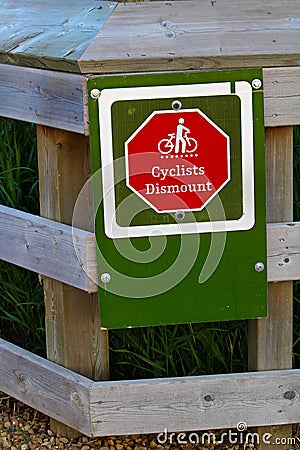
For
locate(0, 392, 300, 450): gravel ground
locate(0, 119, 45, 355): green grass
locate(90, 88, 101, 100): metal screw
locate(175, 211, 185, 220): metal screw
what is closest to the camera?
locate(90, 88, 101, 100): metal screw

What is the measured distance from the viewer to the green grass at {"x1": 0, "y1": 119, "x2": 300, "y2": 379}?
298 cm

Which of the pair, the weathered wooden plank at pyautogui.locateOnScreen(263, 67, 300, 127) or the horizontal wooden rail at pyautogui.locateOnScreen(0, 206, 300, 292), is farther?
the horizontal wooden rail at pyautogui.locateOnScreen(0, 206, 300, 292)

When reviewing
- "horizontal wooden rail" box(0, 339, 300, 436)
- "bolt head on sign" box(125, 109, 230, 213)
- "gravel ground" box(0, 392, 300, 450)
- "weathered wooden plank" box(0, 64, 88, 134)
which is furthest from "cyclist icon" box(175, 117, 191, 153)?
"gravel ground" box(0, 392, 300, 450)

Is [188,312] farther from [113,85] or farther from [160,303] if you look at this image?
[113,85]

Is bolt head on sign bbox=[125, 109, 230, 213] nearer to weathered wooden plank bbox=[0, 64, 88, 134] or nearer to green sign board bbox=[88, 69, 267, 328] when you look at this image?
green sign board bbox=[88, 69, 267, 328]

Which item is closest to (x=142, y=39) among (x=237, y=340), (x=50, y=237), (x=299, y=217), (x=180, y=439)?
(x=50, y=237)

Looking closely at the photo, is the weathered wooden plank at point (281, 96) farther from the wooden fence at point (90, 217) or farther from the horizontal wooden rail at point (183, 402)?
the horizontal wooden rail at point (183, 402)

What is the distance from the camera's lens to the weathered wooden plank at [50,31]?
2.54 metres

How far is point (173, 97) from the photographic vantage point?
2.47 m

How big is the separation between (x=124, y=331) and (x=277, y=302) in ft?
1.90

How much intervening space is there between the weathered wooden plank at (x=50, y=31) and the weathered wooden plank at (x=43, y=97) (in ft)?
0.10

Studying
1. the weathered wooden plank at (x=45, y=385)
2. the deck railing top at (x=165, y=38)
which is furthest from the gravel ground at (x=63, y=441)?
the deck railing top at (x=165, y=38)

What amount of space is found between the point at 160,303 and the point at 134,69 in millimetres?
716

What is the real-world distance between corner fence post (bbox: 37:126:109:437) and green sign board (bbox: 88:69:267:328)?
0.21 metres
